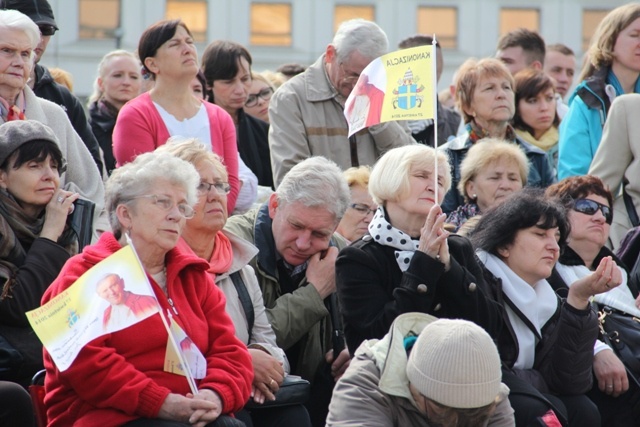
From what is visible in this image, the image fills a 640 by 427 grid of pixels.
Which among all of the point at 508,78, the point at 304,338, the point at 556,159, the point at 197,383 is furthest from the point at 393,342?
the point at 556,159

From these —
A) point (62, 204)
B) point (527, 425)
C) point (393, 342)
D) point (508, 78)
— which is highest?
point (508, 78)

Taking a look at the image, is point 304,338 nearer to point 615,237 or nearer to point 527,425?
point 527,425

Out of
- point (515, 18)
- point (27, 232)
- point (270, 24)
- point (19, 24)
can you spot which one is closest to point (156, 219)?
point (27, 232)

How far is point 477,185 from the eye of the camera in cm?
770

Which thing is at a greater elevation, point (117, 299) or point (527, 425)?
point (117, 299)

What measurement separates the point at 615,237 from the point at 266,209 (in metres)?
2.66

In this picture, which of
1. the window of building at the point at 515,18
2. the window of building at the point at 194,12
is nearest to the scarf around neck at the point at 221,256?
the window of building at the point at 194,12

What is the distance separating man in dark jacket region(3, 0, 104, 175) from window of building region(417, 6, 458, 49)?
1305 inches

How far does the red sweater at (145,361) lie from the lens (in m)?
4.95

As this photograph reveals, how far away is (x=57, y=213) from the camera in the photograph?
19.8ft

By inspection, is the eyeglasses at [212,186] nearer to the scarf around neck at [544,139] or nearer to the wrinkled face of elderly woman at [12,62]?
the wrinkled face of elderly woman at [12,62]

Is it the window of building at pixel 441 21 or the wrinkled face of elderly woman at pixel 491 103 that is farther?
the window of building at pixel 441 21

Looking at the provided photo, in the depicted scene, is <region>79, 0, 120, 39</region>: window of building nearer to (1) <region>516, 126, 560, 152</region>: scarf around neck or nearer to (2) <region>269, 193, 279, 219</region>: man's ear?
(1) <region>516, 126, 560, 152</region>: scarf around neck

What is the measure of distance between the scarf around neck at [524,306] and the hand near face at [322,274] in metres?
0.83
